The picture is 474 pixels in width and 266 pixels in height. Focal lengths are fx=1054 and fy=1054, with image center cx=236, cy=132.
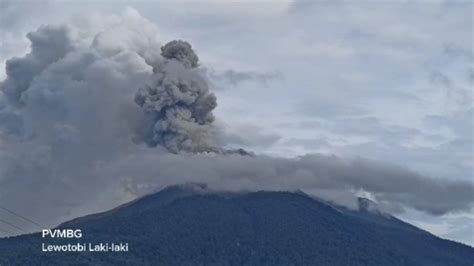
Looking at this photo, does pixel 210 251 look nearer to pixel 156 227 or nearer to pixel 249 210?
pixel 156 227

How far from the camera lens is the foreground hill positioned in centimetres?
12962

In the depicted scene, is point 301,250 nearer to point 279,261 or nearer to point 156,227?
point 279,261

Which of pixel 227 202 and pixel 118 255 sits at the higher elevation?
pixel 227 202

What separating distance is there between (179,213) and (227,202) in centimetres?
1174

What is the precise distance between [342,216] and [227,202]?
18591mm

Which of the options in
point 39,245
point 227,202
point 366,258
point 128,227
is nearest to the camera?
point 39,245

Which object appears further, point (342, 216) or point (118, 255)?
point (342, 216)

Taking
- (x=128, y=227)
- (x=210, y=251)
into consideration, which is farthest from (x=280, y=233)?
(x=128, y=227)

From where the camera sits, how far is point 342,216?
16300 cm

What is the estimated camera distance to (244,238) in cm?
14400

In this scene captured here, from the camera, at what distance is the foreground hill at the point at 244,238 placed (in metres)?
130

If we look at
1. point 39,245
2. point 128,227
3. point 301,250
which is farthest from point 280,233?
point 39,245

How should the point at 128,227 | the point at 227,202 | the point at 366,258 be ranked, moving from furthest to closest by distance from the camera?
1. the point at 227,202
2. the point at 366,258
3. the point at 128,227

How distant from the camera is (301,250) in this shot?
145500mm
